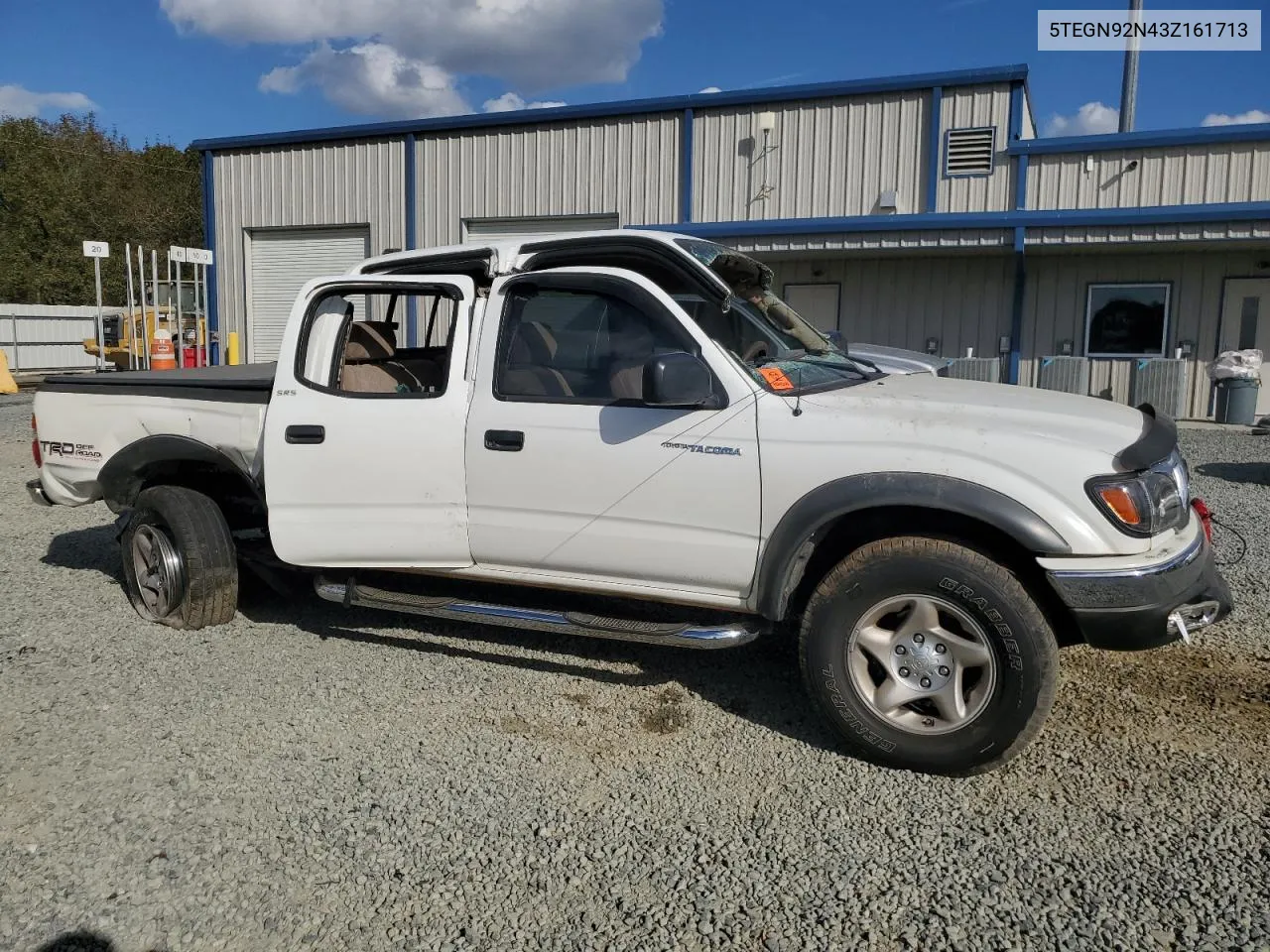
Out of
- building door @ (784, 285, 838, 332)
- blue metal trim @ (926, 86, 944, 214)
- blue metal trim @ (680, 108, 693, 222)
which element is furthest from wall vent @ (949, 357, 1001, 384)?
blue metal trim @ (680, 108, 693, 222)

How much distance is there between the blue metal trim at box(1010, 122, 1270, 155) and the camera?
52.4 feet

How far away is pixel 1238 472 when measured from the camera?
33.8 feet

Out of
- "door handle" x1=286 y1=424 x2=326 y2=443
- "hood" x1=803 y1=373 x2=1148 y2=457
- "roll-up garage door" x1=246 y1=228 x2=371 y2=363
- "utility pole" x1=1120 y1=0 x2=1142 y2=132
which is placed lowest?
"door handle" x1=286 y1=424 x2=326 y2=443

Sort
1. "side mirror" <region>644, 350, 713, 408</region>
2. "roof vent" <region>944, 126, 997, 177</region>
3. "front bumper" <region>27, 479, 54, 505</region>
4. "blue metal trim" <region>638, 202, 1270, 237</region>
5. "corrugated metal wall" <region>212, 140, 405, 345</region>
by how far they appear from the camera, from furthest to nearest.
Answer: "corrugated metal wall" <region>212, 140, 405, 345</region> < "roof vent" <region>944, 126, 997, 177</region> < "blue metal trim" <region>638, 202, 1270, 237</region> < "front bumper" <region>27, 479, 54, 505</region> < "side mirror" <region>644, 350, 713, 408</region>

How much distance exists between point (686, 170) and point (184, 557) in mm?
15785

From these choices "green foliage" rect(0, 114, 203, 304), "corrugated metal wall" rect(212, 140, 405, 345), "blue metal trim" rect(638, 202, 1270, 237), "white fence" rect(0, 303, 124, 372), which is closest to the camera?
"blue metal trim" rect(638, 202, 1270, 237)

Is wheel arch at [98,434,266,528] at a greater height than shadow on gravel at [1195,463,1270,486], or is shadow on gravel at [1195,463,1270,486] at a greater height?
wheel arch at [98,434,266,528]

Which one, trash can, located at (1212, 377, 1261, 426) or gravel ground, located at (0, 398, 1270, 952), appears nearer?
gravel ground, located at (0, 398, 1270, 952)

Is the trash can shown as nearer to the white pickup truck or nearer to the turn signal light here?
the white pickup truck

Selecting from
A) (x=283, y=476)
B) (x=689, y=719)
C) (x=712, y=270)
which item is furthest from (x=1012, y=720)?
(x=283, y=476)

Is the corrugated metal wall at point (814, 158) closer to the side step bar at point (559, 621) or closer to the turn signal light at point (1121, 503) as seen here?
the side step bar at point (559, 621)

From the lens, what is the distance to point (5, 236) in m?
43.5

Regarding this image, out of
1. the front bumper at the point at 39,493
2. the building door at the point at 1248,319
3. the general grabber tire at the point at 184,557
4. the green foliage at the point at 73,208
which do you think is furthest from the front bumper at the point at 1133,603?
the green foliage at the point at 73,208

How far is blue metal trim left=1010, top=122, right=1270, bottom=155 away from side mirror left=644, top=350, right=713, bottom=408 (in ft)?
50.6
